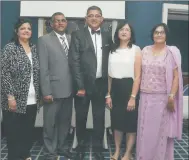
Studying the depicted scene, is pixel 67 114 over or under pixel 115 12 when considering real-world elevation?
under

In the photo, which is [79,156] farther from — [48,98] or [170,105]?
[170,105]

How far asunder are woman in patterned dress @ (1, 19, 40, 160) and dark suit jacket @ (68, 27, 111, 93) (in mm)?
376

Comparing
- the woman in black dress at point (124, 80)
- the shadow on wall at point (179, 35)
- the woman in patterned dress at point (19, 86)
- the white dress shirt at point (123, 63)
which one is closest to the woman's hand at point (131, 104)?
the woman in black dress at point (124, 80)

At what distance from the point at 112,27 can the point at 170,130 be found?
1.63 metres

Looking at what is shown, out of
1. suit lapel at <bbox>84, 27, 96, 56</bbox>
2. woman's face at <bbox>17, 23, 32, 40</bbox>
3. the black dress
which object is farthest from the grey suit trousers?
woman's face at <bbox>17, 23, 32, 40</bbox>

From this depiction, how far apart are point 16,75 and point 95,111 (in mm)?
908

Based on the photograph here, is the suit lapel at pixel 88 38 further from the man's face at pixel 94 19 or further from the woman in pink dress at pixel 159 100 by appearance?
the woman in pink dress at pixel 159 100

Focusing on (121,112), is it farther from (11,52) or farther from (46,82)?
(11,52)

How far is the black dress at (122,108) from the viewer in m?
2.72

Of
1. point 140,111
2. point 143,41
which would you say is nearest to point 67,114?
point 140,111

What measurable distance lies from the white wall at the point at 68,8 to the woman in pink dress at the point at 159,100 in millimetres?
1094

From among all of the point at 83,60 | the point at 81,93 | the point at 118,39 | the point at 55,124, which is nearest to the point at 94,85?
the point at 81,93

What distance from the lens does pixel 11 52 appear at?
2.50m

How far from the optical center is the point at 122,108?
2766mm
